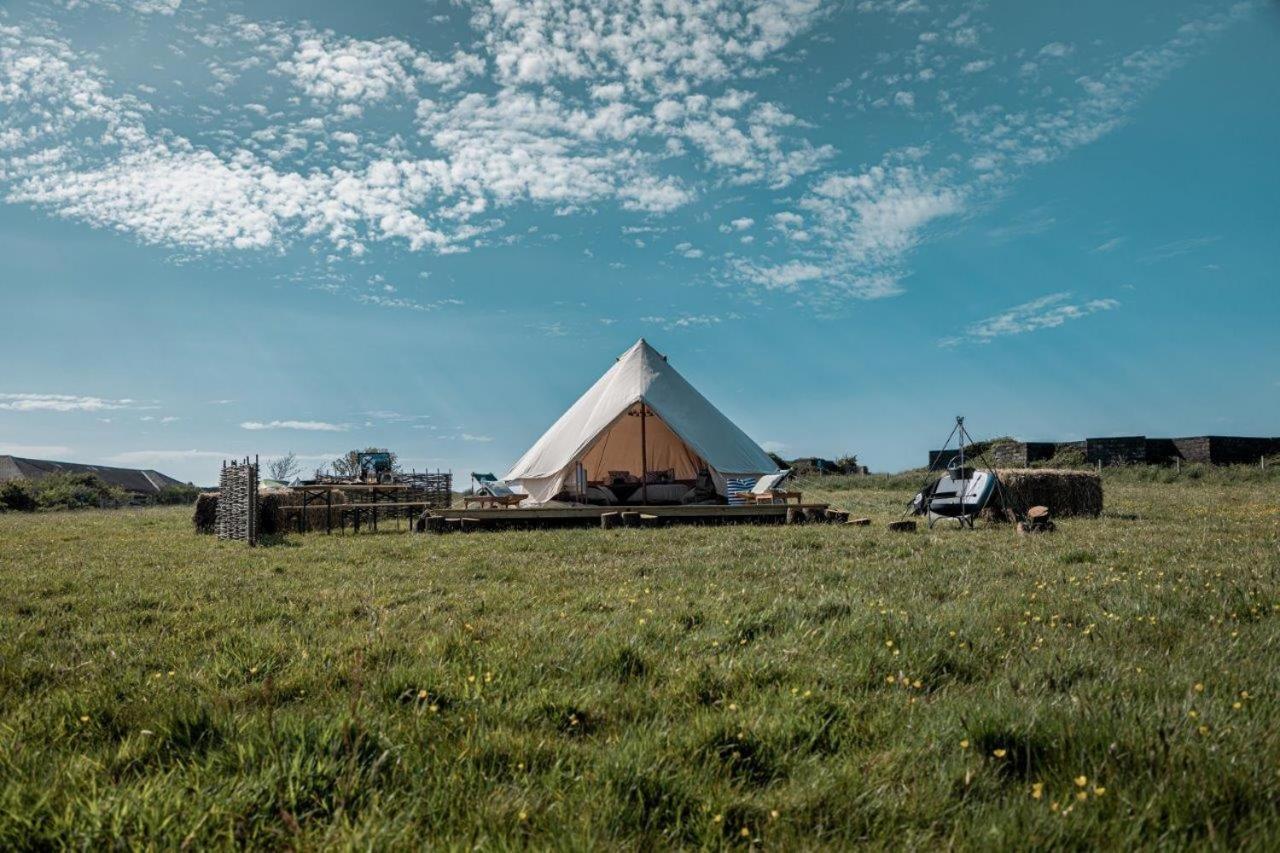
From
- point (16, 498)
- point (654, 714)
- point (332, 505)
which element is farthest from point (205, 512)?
point (16, 498)

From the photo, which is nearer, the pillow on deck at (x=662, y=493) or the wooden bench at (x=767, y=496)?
the wooden bench at (x=767, y=496)

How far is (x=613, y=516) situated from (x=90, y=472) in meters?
42.6

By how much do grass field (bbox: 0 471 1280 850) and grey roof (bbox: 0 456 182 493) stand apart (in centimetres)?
4217

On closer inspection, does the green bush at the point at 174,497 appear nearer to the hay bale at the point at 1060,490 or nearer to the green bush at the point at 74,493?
the green bush at the point at 74,493

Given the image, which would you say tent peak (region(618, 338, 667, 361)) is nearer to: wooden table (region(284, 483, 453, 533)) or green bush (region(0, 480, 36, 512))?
wooden table (region(284, 483, 453, 533))

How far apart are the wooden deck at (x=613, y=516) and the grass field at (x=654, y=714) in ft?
19.5

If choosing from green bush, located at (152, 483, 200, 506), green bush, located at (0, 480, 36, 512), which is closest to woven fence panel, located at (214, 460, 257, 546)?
green bush, located at (0, 480, 36, 512)

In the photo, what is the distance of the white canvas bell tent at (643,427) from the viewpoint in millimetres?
15695

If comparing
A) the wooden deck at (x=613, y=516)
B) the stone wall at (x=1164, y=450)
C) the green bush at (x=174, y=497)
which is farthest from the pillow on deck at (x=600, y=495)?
the green bush at (x=174, y=497)

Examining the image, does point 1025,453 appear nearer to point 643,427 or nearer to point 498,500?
point 643,427

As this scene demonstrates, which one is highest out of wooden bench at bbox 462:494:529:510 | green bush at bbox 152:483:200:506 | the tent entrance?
the tent entrance

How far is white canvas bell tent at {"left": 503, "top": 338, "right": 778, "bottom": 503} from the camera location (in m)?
15.7

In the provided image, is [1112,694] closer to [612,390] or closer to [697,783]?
[697,783]

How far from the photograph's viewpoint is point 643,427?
16.3 m
